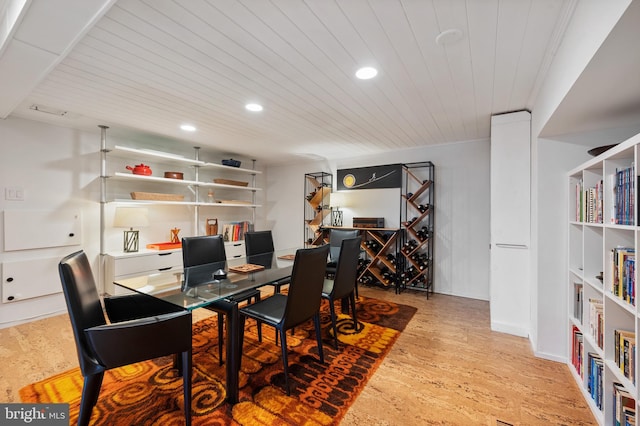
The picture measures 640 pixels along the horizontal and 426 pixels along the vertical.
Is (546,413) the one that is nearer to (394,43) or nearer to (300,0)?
(394,43)

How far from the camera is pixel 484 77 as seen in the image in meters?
2.06

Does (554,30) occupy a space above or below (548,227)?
above

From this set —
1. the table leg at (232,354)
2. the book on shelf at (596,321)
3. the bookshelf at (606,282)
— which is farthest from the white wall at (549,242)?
the table leg at (232,354)

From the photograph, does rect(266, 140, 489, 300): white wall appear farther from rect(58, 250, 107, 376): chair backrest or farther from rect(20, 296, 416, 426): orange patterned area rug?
rect(58, 250, 107, 376): chair backrest

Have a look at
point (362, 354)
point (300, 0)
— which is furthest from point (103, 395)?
point (300, 0)

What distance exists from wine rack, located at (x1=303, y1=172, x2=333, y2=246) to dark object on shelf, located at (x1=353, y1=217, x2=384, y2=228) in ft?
2.26

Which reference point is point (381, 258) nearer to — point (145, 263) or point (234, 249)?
point (234, 249)

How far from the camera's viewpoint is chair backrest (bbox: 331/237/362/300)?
2445 mm

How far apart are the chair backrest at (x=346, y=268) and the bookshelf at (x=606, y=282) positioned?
5.37 feet

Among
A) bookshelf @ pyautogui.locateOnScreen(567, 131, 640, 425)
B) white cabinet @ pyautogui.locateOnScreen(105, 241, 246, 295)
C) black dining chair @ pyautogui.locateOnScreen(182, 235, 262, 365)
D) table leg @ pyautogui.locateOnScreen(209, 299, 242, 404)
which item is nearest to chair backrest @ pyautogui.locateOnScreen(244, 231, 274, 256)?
black dining chair @ pyautogui.locateOnScreen(182, 235, 262, 365)

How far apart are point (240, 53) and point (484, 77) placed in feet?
5.81

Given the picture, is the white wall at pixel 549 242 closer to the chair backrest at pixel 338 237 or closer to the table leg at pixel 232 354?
the chair backrest at pixel 338 237

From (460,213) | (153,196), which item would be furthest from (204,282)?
(460,213)

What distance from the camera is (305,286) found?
1963 millimetres
